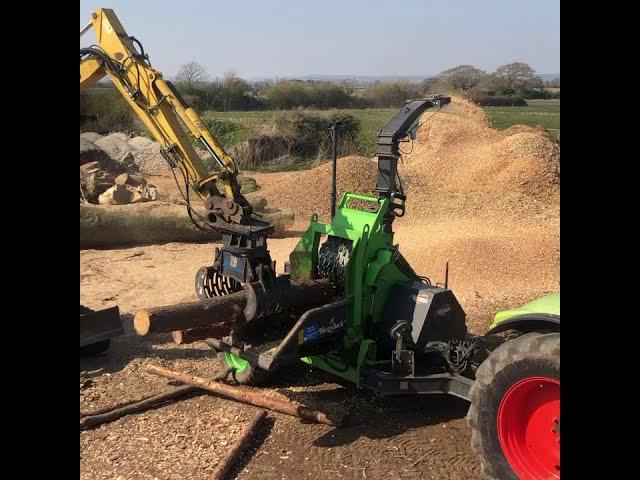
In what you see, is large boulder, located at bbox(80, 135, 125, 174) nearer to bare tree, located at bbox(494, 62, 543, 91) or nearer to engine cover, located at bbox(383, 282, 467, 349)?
engine cover, located at bbox(383, 282, 467, 349)

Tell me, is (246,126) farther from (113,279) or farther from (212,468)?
(212,468)

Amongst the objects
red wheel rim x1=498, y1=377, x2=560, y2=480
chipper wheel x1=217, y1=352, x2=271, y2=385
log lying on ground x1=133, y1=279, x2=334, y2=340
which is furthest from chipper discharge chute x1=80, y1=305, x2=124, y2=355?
red wheel rim x1=498, y1=377, x2=560, y2=480

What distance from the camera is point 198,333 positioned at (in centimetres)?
509

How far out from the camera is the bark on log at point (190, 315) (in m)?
4.54

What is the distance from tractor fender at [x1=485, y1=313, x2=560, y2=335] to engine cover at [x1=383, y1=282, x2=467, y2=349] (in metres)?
0.45

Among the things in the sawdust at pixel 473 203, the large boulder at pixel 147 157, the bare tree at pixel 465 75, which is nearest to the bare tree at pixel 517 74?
the bare tree at pixel 465 75

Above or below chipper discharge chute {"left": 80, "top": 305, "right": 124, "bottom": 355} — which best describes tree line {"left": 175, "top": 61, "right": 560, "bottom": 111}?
above

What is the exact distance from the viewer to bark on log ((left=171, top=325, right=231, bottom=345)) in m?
5.07

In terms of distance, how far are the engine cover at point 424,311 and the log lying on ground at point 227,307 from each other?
0.59 metres

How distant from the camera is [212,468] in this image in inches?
181

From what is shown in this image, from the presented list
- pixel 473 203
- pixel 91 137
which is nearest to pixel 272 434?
pixel 473 203

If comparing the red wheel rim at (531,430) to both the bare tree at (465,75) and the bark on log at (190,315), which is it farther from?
the bare tree at (465,75)

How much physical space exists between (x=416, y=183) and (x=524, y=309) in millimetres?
12395
